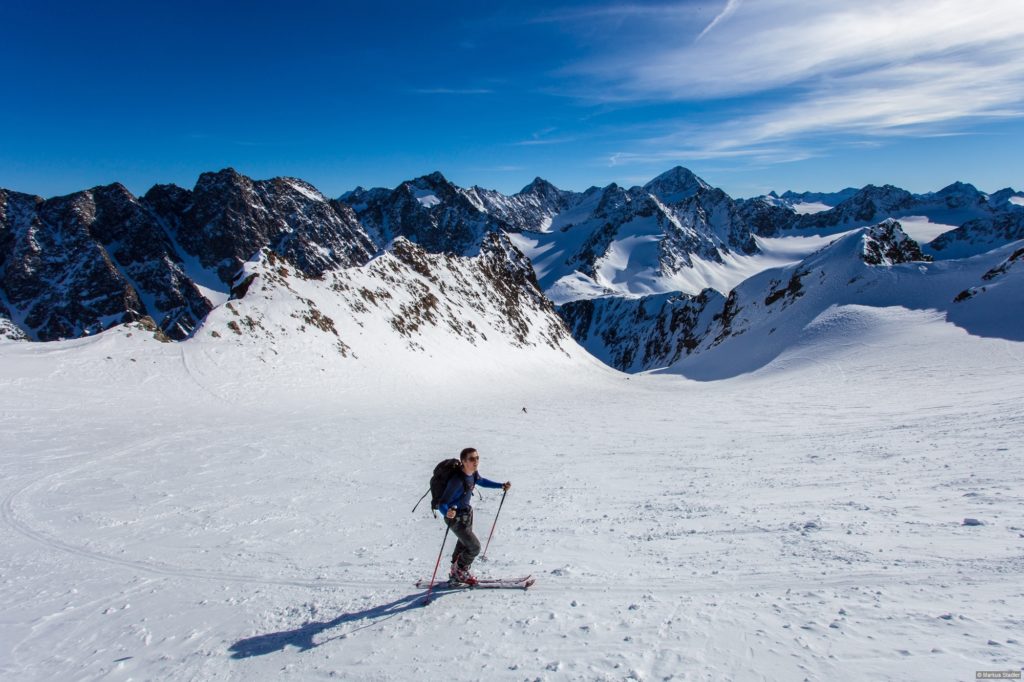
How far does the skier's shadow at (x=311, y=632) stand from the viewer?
24.3 feet

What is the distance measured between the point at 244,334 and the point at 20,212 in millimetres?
220602

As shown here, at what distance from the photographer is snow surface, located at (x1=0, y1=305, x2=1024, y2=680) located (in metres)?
6.74

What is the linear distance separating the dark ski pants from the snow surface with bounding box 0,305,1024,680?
62 centimetres

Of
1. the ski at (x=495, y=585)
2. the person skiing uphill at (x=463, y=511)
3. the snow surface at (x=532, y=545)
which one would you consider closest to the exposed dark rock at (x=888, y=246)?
the snow surface at (x=532, y=545)

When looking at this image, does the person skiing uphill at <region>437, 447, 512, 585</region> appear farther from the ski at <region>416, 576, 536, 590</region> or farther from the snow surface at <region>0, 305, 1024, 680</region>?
the snow surface at <region>0, 305, 1024, 680</region>

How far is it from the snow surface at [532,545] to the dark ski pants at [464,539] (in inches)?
24.3

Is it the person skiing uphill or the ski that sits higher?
the person skiing uphill

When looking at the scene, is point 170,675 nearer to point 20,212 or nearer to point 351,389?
point 351,389

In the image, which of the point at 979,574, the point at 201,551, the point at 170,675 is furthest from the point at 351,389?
the point at 979,574

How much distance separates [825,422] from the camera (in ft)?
72.2

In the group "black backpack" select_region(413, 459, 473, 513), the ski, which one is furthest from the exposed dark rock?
"black backpack" select_region(413, 459, 473, 513)

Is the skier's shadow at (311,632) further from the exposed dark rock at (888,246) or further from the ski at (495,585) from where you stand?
the exposed dark rock at (888,246)

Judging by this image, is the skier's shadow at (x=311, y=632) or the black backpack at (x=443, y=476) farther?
the black backpack at (x=443, y=476)

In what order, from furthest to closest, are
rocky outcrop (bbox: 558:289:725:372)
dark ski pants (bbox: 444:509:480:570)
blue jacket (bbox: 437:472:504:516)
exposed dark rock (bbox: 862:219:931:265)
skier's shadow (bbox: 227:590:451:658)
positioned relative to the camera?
rocky outcrop (bbox: 558:289:725:372)
exposed dark rock (bbox: 862:219:931:265)
dark ski pants (bbox: 444:509:480:570)
blue jacket (bbox: 437:472:504:516)
skier's shadow (bbox: 227:590:451:658)
